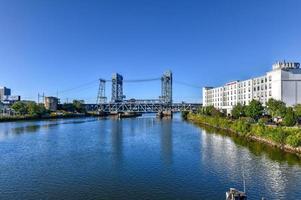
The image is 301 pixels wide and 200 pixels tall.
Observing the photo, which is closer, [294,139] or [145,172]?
[145,172]

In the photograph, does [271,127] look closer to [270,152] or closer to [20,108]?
[270,152]

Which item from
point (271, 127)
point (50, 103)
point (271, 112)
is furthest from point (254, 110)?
point (50, 103)

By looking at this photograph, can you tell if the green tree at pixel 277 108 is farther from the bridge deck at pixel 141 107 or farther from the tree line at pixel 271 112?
the bridge deck at pixel 141 107

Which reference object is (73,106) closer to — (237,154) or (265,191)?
(237,154)

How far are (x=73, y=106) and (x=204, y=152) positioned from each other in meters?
97.4

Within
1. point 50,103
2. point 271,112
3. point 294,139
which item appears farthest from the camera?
point 50,103

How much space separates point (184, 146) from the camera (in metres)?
30.0

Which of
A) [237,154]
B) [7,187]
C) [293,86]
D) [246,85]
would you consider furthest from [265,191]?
[246,85]

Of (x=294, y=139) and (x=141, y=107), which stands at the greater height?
(x=141, y=107)

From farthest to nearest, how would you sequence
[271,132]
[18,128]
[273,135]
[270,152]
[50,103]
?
[50,103]
[18,128]
[271,132]
[273,135]
[270,152]

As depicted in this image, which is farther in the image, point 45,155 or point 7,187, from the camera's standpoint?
point 45,155

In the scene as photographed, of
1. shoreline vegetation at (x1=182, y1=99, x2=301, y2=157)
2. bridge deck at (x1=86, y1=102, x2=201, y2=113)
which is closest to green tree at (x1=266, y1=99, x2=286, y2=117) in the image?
shoreline vegetation at (x1=182, y1=99, x2=301, y2=157)

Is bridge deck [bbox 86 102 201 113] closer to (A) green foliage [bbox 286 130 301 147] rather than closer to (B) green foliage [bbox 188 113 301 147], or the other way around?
(B) green foliage [bbox 188 113 301 147]

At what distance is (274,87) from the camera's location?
51.7m
